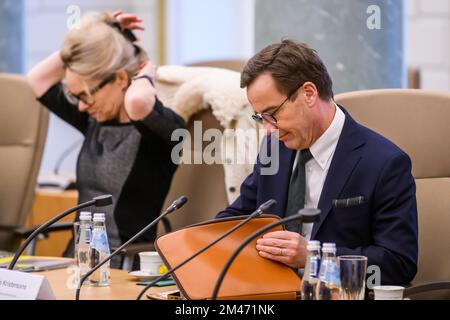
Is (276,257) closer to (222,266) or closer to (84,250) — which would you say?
(222,266)

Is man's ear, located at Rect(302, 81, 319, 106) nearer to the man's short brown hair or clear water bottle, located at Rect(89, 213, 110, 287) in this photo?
the man's short brown hair

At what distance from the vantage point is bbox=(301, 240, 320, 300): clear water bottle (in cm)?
157

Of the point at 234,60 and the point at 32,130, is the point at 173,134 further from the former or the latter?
the point at 234,60

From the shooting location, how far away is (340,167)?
2070 mm

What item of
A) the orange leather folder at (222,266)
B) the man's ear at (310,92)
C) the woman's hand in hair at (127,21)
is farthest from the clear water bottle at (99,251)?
the woman's hand in hair at (127,21)

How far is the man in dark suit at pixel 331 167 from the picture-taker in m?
1.97

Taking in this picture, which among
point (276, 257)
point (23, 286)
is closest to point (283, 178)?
point (276, 257)

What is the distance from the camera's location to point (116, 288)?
2.09 metres

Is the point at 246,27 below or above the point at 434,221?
above

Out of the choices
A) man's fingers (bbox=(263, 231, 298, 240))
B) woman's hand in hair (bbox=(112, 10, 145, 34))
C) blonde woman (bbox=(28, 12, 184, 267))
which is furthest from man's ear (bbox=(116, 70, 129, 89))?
man's fingers (bbox=(263, 231, 298, 240))

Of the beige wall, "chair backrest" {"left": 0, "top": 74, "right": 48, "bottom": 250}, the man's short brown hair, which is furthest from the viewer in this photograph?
the beige wall

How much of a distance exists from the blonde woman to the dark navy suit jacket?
2.84 feet

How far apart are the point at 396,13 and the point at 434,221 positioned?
828 millimetres
